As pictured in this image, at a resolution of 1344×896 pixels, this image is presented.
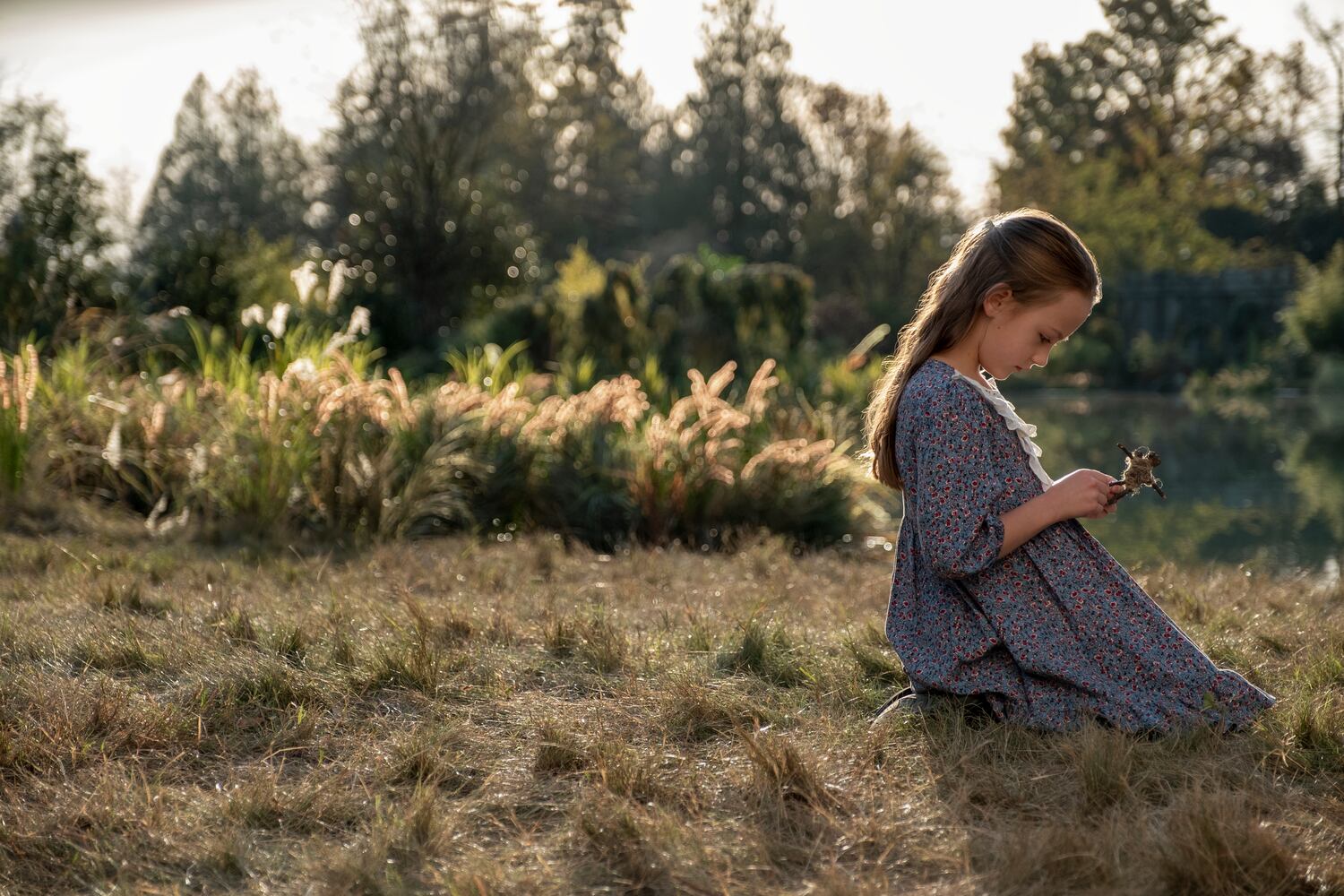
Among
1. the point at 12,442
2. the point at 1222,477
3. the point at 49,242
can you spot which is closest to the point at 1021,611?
the point at 12,442

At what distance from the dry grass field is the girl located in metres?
0.11

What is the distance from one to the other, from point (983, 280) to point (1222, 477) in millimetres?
7711

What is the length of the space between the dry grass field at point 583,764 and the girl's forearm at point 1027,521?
0.35m

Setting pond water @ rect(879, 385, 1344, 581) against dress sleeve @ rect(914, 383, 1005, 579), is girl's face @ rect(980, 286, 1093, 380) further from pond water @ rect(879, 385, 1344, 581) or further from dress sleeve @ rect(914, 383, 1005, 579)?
pond water @ rect(879, 385, 1344, 581)

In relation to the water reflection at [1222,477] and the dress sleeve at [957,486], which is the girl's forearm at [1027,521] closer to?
the dress sleeve at [957,486]

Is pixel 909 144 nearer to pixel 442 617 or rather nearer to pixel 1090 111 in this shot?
pixel 1090 111

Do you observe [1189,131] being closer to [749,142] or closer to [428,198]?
[749,142]

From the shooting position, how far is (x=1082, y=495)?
7.47 feet

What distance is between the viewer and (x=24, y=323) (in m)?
7.96

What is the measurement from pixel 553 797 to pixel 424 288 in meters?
11.1

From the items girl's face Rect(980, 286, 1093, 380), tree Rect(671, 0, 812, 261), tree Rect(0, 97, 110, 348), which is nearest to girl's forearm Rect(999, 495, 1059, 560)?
girl's face Rect(980, 286, 1093, 380)

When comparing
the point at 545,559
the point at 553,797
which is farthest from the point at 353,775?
the point at 545,559

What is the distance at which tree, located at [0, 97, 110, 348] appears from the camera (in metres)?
8.15

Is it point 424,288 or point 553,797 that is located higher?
point 424,288
